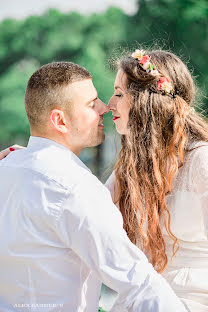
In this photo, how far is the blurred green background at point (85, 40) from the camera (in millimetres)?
3848

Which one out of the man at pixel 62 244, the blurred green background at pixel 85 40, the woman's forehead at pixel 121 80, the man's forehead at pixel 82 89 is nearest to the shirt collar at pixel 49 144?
the man at pixel 62 244

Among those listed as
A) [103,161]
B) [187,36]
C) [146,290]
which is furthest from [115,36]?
[146,290]

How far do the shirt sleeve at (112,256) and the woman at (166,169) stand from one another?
1.72ft

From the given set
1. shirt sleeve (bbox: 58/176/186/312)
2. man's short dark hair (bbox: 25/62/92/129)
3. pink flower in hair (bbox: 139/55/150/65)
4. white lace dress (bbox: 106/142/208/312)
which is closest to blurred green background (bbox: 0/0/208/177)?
pink flower in hair (bbox: 139/55/150/65)

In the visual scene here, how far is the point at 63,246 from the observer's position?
1347mm

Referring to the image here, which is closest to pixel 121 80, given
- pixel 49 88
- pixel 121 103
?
pixel 121 103

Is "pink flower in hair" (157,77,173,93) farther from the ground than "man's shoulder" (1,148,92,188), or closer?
farther from the ground

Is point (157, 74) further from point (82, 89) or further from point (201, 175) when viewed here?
point (201, 175)

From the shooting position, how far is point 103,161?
3.86 meters

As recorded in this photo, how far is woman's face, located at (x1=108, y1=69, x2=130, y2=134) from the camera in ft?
6.39

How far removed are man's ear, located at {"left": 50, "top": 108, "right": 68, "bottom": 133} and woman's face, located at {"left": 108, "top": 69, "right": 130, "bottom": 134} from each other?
15.7 inches

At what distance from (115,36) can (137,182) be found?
7.77 feet

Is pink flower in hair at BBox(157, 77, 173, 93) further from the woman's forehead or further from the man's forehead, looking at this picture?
the man's forehead

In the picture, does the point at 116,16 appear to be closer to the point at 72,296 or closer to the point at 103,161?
the point at 103,161
